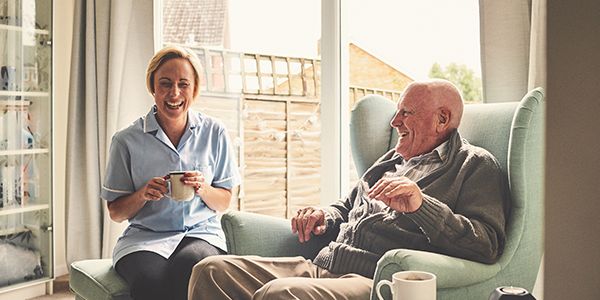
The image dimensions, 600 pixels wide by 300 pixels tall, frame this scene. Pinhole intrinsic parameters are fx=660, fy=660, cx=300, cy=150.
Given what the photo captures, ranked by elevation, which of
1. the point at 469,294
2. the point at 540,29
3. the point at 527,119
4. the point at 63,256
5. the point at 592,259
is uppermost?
the point at 540,29

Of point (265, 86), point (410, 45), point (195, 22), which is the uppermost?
point (195, 22)

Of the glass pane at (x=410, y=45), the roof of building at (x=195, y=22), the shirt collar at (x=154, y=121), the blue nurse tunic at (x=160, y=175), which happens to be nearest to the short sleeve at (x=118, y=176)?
the blue nurse tunic at (x=160, y=175)

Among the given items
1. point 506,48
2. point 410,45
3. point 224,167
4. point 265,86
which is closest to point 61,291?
point 265,86

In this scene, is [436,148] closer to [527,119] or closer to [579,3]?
[527,119]

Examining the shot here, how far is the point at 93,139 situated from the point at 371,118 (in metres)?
1.91

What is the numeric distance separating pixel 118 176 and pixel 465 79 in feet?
4.83

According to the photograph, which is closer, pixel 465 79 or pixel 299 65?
pixel 465 79

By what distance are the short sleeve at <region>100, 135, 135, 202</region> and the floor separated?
56.0 inches

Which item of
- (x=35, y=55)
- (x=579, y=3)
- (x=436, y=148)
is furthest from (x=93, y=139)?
(x=579, y=3)

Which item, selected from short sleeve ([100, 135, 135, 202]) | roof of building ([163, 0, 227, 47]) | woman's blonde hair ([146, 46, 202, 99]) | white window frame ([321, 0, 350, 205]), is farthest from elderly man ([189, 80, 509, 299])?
roof of building ([163, 0, 227, 47])

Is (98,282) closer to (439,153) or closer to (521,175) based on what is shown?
(439,153)

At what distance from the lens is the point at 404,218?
75.5 inches

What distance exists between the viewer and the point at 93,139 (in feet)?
12.1

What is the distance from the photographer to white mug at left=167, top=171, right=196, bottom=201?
2.23 metres
